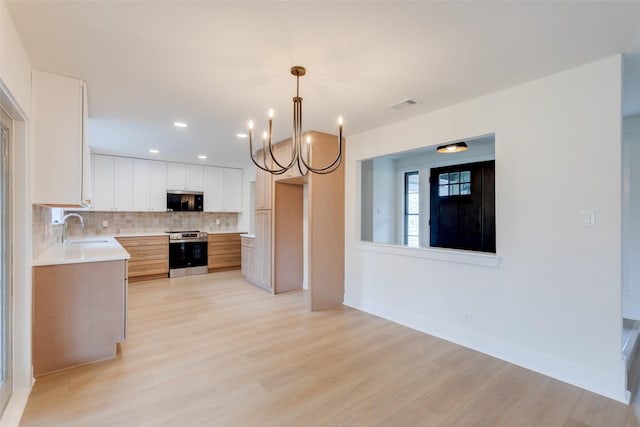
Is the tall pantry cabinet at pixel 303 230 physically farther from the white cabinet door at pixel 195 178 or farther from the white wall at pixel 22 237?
the white wall at pixel 22 237

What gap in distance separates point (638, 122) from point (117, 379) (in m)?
5.88

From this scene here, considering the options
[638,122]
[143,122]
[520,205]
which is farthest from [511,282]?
[143,122]

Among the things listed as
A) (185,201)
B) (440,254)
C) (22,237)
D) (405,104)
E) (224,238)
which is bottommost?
(224,238)

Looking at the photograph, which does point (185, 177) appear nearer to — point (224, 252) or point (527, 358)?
point (224, 252)

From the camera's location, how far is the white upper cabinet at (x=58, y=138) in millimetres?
2295

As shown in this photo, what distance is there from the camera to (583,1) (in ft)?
5.15

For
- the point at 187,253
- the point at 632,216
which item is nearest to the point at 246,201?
the point at 187,253

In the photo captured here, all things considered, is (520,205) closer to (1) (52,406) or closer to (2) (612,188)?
(2) (612,188)

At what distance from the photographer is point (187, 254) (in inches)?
237

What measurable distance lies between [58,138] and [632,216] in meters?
5.95

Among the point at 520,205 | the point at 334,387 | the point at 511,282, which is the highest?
the point at 520,205

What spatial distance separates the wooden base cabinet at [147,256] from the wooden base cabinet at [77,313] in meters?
3.17

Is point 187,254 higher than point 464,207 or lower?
lower

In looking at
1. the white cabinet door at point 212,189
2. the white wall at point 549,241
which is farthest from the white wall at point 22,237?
the white cabinet door at point 212,189
